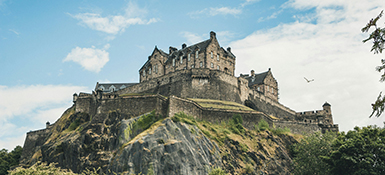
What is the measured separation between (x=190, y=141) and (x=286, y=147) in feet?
61.2

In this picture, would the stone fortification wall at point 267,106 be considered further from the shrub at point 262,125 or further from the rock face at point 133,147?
the rock face at point 133,147

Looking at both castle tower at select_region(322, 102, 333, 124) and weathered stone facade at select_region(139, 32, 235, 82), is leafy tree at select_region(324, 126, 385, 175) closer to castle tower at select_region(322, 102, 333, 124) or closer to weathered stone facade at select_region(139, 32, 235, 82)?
weathered stone facade at select_region(139, 32, 235, 82)

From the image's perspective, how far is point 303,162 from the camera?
4647 centimetres

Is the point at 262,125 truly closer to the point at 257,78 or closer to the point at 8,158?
the point at 257,78

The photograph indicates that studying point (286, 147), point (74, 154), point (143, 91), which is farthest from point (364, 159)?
point (143, 91)

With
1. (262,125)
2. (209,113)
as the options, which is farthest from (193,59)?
(262,125)

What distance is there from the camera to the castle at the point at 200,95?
55281mm

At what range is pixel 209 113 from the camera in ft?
185

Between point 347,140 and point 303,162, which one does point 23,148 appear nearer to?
point 303,162

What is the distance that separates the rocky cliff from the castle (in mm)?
2073

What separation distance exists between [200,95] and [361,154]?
31.2 m

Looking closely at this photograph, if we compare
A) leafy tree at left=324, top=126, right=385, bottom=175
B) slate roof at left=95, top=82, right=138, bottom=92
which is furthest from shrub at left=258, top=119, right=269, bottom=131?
slate roof at left=95, top=82, right=138, bottom=92

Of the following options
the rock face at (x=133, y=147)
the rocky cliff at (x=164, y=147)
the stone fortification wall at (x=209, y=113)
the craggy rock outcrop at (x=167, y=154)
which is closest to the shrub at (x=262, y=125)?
the stone fortification wall at (x=209, y=113)

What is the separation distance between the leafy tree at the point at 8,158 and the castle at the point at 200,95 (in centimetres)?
253
